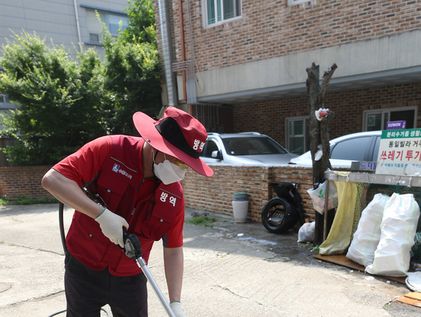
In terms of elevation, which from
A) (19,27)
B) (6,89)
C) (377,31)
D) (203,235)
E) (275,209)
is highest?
(19,27)

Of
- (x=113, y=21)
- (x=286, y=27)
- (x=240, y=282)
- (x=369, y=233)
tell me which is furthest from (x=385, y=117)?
(x=113, y=21)

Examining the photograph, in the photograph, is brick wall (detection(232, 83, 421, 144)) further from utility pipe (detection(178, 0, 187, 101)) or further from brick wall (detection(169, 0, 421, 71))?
utility pipe (detection(178, 0, 187, 101))

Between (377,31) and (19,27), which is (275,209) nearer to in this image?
(377,31)

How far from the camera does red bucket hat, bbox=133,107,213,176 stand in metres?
1.68

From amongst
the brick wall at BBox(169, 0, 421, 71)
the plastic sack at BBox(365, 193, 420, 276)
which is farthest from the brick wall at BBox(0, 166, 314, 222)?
the brick wall at BBox(169, 0, 421, 71)

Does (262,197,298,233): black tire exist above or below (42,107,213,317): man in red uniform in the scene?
below

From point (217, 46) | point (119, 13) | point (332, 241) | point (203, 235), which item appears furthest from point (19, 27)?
point (332, 241)

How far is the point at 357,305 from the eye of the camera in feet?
11.1

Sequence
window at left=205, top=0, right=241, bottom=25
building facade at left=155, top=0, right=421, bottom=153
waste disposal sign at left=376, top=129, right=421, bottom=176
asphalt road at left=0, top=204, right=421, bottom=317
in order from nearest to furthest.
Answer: asphalt road at left=0, top=204, right=421, bottom=317
waste disposal sign at left=376, top=129, right=421, bottom=176
building facade at left=155, top=0, right=421, bottom=153
window at left=205, top=0, right=241, bottom=25

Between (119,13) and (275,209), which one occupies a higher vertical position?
(119,13)

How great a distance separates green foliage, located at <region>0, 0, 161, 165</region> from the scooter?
22.6 ft

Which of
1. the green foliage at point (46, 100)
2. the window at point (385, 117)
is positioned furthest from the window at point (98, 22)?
the window at point (385, 117)

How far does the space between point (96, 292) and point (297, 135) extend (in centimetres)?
969

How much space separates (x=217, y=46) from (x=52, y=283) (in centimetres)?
790
